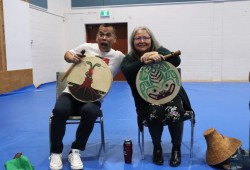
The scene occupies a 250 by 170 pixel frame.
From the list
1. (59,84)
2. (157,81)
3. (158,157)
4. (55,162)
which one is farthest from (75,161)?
(157,81)

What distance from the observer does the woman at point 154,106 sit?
2047 millimetres

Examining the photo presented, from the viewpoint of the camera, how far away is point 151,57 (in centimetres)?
204

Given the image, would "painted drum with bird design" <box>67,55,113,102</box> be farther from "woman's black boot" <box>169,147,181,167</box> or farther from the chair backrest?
"woman's black boot" <box>169,147,181,167</box>

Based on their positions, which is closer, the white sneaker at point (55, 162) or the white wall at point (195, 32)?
the white sneaker at point (55, 162)

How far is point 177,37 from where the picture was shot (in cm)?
821

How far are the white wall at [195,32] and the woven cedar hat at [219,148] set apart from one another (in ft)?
20.5

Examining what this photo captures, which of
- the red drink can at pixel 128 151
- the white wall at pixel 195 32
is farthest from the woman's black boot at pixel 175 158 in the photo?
the white wall at pixel 195 32

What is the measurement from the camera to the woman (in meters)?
2.05

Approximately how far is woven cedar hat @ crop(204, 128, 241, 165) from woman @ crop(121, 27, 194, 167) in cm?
23

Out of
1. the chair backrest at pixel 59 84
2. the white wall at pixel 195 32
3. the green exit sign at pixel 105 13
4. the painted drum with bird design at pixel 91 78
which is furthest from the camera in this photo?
the green exit sign at pixel 105 13

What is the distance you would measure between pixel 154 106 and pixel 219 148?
0.58m

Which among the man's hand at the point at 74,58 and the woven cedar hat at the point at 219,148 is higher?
the man's hand at the point at 74,58

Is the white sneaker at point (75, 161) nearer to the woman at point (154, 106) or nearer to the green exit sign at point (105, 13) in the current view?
the woman at point (154, 106)

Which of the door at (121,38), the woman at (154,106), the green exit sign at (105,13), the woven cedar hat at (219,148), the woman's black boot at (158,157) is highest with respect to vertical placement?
the green exit sign at (105,13)
